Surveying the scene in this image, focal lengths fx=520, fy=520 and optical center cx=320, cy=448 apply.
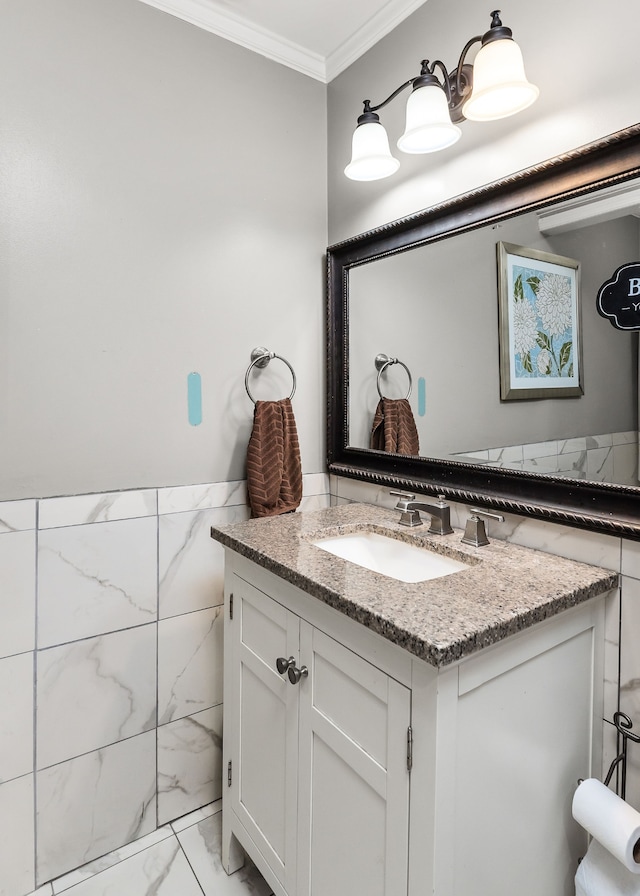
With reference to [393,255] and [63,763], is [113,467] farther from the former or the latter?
[393,255]

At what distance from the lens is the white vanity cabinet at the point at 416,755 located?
0.81m

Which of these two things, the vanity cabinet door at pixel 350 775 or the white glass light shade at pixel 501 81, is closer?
the vanity cabinet door at pixel 350 775

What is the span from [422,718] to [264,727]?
22.8 inches

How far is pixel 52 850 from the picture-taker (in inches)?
54.6

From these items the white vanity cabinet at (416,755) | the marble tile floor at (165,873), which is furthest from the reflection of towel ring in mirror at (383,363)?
the marble tile floor at (165,873)

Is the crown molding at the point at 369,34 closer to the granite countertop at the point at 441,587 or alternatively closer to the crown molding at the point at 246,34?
the crown molding at the point at 246,34

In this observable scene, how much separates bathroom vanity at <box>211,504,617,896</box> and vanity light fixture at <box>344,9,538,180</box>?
101cm

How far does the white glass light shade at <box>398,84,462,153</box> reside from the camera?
127 centimetres

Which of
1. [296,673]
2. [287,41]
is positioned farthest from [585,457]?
[287,41]

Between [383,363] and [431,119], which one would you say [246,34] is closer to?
[431,119]

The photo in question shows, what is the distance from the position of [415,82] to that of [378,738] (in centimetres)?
148

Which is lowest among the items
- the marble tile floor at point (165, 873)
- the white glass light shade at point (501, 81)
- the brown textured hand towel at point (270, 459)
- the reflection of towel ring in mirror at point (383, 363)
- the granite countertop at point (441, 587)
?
the marble tile floor at point (165, 873)

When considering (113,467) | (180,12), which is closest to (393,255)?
(180,12)

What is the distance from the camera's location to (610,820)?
2.92 feet
